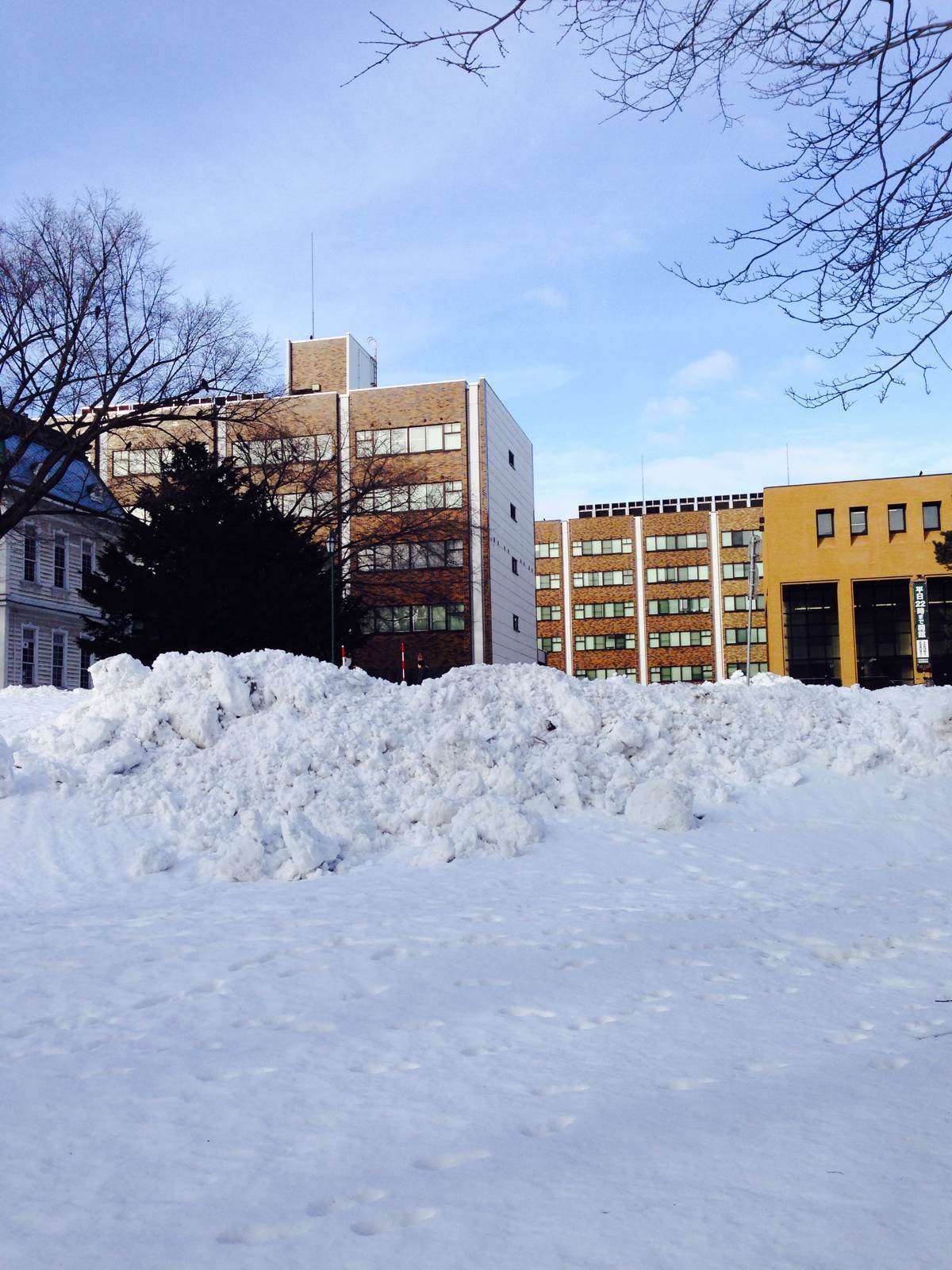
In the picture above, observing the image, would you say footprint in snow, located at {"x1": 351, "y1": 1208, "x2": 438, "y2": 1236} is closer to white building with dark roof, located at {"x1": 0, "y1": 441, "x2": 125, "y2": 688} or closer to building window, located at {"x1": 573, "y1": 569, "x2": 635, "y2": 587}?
white building with dark roof, located at {"x1": 0, "y1": 441, "x2": 125, "y2": 688}

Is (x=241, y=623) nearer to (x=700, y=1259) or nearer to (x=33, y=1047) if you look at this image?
(x=33, y=1047)

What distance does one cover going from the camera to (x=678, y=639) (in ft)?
294

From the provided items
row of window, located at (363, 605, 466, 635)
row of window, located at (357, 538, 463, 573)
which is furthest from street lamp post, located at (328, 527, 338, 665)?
row of window, located at (363, 605, 466, 635)

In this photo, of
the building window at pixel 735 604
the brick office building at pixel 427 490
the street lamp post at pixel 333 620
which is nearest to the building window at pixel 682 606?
the building window at pixel 735 604

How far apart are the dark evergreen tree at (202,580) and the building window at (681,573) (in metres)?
67.3

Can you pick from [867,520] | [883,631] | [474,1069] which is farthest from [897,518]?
[474,1069]

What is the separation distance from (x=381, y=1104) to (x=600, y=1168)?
3.26 feet

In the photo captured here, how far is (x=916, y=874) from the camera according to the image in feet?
30.6

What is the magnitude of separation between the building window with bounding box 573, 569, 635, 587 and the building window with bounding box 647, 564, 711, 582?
1822 millimetres

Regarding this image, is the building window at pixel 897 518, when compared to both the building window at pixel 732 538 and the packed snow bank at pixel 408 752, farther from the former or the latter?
the packed snow bank at pixel 408 752

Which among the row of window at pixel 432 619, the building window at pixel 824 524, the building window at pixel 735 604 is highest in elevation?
the building window at pixel 824 524

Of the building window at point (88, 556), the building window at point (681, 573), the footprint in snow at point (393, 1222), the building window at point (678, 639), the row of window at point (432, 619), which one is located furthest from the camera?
the building window at point (681, 573)

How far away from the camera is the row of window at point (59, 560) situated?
127 ft

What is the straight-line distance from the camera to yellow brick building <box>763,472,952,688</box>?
176 feet
